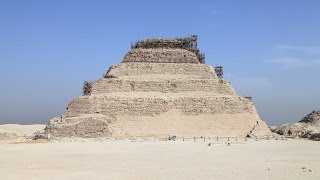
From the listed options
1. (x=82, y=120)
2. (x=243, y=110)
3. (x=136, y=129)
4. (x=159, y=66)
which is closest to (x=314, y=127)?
(x=243, y=110)

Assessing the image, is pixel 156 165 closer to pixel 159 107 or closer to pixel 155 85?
pixel 159 107

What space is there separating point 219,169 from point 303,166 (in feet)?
12.0

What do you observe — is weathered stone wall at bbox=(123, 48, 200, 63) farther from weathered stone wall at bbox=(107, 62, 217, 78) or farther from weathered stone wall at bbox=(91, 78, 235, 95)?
weathered stone wall at bbox=(91, 78, 235, 95)

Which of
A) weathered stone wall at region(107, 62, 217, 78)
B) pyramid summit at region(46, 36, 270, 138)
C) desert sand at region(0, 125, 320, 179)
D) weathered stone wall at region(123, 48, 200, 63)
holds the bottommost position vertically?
desert sand at region(0, 125, 320, 179)

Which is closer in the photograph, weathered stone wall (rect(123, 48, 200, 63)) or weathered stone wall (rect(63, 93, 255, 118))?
weathered stone wall (rect(63, 93, 255, 118))

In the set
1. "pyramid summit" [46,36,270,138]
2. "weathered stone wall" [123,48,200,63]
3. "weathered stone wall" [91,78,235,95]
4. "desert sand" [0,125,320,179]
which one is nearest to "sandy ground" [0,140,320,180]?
"desert sand" [0,125,320,179]

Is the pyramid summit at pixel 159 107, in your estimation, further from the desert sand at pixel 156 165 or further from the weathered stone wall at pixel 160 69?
the desert sand at pixel 156 165

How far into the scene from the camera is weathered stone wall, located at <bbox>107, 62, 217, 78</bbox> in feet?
159

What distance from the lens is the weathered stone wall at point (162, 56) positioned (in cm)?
5012

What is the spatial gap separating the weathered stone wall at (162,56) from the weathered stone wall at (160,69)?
2.62ft

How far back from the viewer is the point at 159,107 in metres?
43.9

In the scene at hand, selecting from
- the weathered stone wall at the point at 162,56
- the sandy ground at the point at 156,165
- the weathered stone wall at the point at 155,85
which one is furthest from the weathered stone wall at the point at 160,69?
the sandy ground at the point at 156,165

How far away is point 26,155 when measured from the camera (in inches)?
1033

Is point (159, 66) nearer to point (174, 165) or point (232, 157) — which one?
point (232, 157)
